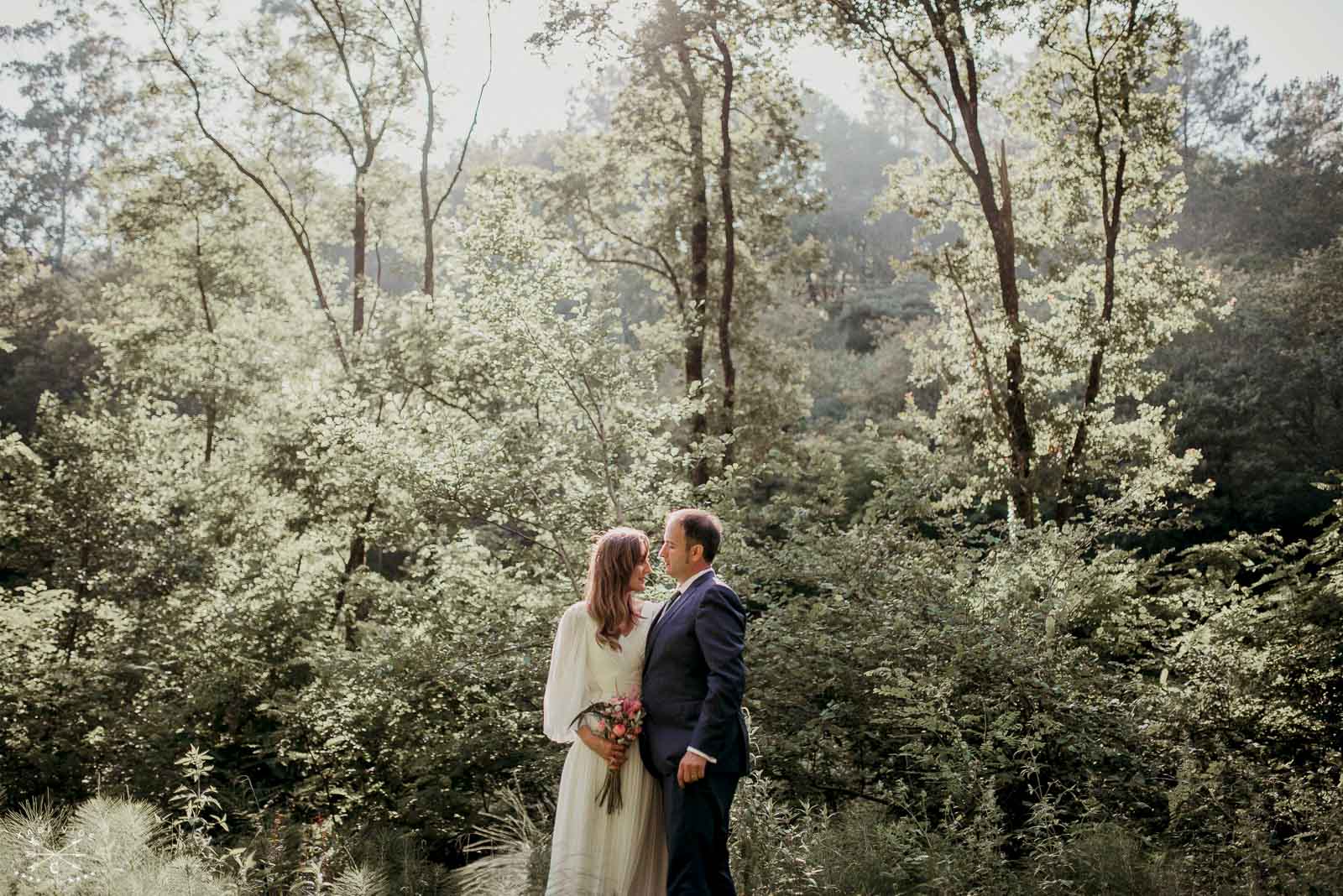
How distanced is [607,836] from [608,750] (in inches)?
14.8

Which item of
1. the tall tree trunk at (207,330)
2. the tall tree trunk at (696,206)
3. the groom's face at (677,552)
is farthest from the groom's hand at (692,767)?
the tall tree trunk at (207,330)

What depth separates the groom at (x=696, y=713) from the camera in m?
4.01

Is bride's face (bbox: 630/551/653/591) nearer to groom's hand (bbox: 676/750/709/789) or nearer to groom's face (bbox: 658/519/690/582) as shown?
groom's face (bbox: 658/519/690/582)

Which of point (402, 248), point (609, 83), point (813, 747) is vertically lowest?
point (813, 747)

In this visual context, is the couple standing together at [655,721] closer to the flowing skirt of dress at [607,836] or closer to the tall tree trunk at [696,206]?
the flowing skirt of dress at [607,836]

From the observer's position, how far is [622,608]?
4.36 m

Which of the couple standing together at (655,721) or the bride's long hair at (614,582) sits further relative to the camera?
the bride's long hair at (614,582)

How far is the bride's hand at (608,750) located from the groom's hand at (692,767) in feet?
1.11

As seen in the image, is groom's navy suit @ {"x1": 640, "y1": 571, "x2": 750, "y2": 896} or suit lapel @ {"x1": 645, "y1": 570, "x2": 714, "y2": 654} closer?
groom's navy suit @ {"x1": 640, "y1": 571, "x2": 750, "y2": 896}

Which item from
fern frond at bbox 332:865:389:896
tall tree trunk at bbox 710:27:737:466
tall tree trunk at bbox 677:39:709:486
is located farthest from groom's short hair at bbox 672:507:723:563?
tall tree trunk at bbox 710:27:737:466

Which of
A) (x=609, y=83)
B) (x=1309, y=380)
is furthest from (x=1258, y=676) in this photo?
(x=609, y=83)

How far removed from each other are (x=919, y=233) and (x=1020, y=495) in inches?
175

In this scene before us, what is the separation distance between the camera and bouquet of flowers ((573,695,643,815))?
423 cm

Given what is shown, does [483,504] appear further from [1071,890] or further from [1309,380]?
[1309,380]
